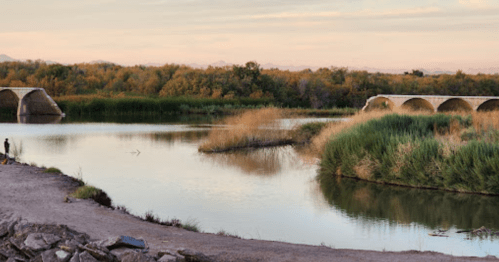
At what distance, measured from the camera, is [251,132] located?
22.2 metres

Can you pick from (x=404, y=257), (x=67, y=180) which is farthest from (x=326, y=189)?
(x=404, y=257)

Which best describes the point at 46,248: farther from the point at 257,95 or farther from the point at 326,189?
the point at 257,95

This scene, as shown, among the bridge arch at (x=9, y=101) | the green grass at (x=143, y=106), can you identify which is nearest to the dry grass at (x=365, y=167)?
the green grass at (x=143, y=106)

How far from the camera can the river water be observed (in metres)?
9.73

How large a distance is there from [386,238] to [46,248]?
5.04m

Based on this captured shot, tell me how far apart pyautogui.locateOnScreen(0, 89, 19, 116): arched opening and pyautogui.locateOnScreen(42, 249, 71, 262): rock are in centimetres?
3853

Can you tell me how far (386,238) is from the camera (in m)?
9.66

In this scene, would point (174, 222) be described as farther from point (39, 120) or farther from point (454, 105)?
point (454, 105)

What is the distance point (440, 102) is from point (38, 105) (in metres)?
25.6

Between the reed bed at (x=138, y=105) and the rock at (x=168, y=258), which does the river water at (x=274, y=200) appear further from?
the reed bed at (x=138, y=105)

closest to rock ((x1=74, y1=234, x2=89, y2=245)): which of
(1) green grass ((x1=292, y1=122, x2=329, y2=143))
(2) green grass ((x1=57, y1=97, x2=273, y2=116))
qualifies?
(1) green grass ((x1=292, y1=122, x2=329, y2=143))

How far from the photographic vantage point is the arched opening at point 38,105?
40.8 m

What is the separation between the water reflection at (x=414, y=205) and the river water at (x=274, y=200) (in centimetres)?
2

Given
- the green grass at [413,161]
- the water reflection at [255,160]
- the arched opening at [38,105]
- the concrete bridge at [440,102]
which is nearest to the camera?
the green grass at [413,161]
